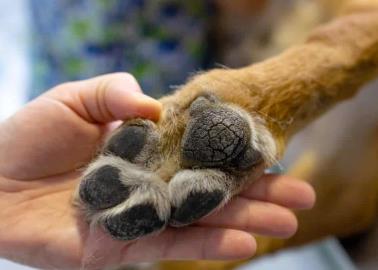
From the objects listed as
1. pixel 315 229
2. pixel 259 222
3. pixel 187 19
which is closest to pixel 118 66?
pixel 187 19

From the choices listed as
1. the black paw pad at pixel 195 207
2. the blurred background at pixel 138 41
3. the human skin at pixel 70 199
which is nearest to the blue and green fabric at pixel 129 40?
the blurred background at pixel 138 41

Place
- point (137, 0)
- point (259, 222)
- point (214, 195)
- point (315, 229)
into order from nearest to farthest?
point (214, 195) < point (259, 222) < point (315, 229) < point (137, 0)

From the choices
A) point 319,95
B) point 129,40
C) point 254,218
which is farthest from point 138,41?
point 254,218

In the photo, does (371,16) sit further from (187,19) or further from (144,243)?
(187,19)

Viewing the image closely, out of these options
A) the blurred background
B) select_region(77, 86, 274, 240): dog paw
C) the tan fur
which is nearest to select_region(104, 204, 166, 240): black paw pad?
select_region(77, 86, 274, 240): dog paw

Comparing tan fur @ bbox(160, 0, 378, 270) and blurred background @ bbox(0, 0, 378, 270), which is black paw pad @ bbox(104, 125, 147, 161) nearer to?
tan fur @ bbox(160, 0, 378, 270)
